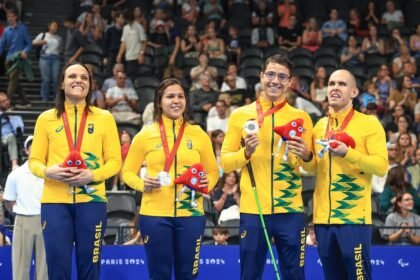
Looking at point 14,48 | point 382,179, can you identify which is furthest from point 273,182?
point 14,48

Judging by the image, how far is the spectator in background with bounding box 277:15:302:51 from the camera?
18672 mm

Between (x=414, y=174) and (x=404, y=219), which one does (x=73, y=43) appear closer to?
(x=414, y=174)

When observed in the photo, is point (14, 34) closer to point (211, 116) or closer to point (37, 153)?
point (211, 116)

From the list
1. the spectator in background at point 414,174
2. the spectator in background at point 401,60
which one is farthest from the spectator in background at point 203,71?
the spectator in background at point 414,174

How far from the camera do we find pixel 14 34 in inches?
654

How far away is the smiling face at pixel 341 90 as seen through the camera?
749 centimetres

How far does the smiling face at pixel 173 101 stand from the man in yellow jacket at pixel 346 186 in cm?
109

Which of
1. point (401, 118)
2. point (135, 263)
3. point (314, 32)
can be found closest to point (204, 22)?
point (314, 32)

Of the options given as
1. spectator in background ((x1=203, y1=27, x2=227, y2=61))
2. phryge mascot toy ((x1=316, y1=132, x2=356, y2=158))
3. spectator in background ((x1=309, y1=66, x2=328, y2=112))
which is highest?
spectator in background ((x1=203, y1=27, x2=227, y2=61))

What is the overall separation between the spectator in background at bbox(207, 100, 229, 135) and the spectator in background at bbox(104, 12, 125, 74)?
3701 millimetres

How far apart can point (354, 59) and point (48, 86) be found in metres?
5.56

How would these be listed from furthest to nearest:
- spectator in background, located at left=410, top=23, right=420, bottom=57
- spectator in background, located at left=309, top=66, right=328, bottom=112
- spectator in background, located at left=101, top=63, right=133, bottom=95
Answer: spectator in background, located at left=410, top=23, right=420, bottom=57
spectator in background, located at left=309, top=66, right=328, bottom=112
spectator in background, located at left=101, top=63, right=133, bottom=95

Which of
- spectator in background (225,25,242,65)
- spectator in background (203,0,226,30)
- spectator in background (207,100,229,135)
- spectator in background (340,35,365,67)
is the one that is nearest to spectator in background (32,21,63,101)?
spectator in background (225,25,242,65)

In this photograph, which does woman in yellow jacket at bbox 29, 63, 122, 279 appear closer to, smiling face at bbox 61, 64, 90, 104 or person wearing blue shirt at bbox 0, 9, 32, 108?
smiling face at bbox 61, 64, 90, 104
